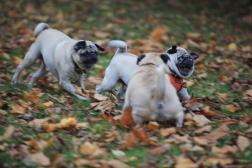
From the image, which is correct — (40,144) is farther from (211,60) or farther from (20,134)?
(211,60)

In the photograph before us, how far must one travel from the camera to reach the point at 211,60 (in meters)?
10.5

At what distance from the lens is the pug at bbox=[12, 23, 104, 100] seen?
7688 millimetres

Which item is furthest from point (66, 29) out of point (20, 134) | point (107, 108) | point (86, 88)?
point (20, 134)

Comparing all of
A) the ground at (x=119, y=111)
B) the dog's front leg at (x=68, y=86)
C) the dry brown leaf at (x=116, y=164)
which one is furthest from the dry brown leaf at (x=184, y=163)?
the dog's front leg at (x=68, y=86)

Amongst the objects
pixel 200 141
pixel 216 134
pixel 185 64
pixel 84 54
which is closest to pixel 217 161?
pixel 200 141

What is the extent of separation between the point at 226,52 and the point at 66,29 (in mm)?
3911

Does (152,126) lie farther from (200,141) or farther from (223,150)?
(223,150)

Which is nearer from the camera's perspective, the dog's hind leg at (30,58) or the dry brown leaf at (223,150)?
the dry brown leaf at (223,150)

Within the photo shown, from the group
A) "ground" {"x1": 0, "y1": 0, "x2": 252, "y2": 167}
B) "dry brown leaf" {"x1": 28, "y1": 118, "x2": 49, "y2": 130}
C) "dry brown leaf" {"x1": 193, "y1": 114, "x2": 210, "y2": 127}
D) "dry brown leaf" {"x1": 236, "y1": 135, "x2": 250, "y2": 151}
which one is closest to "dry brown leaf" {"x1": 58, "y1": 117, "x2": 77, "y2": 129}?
"ground" {"x1": 0, "y1": 0, "x2": 252, "y2": 167}

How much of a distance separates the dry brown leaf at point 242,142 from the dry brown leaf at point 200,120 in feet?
1.95

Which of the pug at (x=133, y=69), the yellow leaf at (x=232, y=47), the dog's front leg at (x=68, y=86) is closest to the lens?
the pug at (x=133, y=69)

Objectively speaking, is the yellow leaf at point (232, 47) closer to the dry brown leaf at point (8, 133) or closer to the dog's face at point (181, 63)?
the dog's face at point (181, 63)

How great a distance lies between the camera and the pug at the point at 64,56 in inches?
303

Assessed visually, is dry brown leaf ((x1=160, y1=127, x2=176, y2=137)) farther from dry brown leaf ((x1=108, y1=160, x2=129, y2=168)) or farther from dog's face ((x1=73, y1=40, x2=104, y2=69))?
dog's face ((x1=73, y1=40, x2=104, y2=69))
